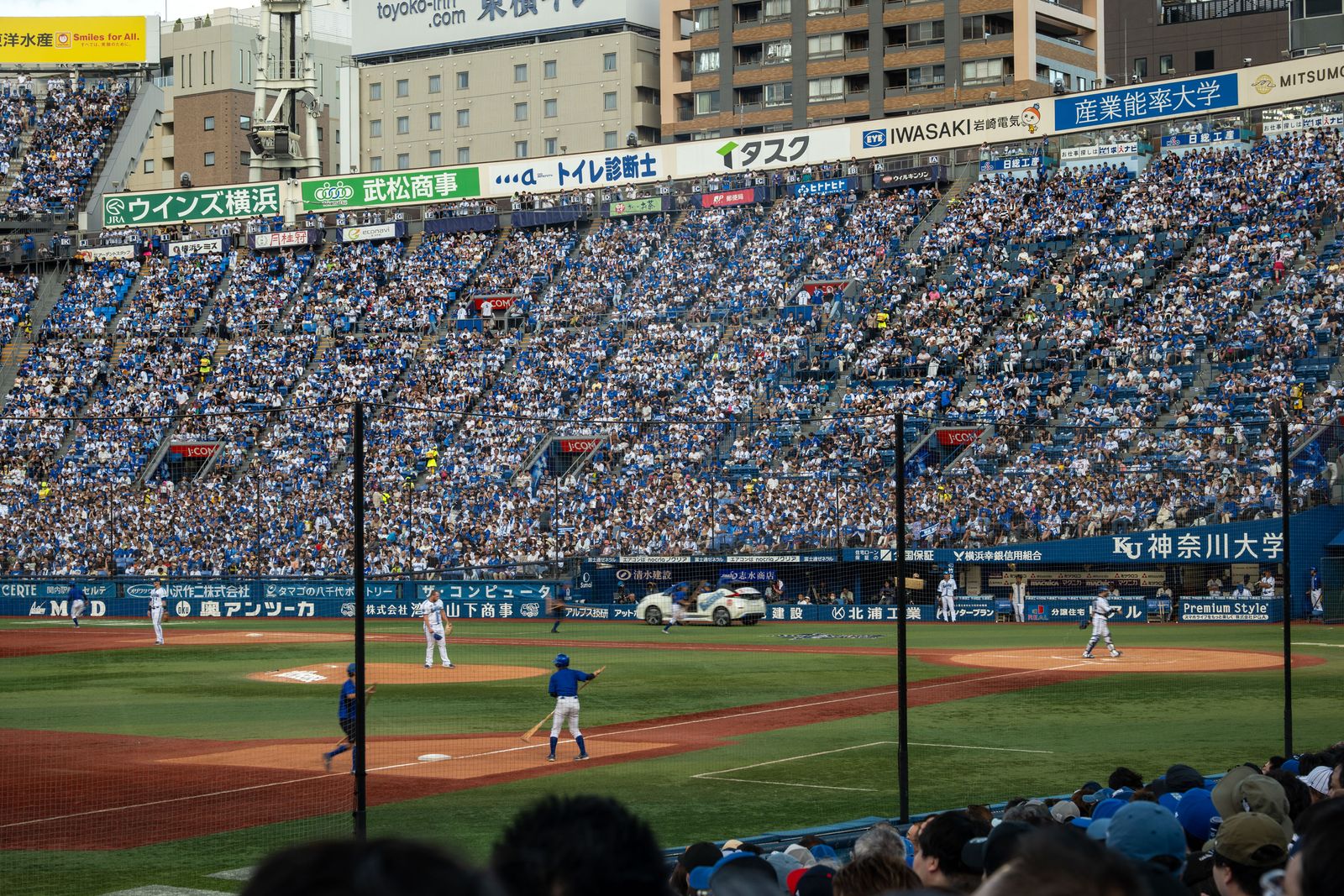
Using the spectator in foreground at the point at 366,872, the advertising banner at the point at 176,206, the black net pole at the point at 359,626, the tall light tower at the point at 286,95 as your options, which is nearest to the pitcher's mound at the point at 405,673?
the black net pole at the point at 359,626

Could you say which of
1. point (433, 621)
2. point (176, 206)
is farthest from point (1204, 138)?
point (176, 206)

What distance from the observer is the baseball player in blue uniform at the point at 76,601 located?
2211 centimetres

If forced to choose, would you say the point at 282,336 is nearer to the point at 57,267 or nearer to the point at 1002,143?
the point at 57,267

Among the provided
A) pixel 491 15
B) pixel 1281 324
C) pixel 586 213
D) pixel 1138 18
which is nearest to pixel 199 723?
pixel 1281 324

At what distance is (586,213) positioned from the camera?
65375mm

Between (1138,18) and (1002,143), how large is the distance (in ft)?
122

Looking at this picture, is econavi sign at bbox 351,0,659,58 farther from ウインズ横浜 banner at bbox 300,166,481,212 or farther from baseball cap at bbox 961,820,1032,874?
baseball cap at bbox 961,820,1032,874

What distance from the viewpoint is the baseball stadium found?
15.2 metres

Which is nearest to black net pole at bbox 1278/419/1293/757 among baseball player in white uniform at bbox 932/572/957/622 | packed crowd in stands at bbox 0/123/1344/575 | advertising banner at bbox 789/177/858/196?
packed crowd in stands at bbox 0/123/1344/575

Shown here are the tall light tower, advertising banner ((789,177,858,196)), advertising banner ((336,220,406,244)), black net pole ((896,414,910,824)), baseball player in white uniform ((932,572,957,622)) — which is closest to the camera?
black net pole ((896,414,910,824))

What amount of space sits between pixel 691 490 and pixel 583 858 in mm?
23863

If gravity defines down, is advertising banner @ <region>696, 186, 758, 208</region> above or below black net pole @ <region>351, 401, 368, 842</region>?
above

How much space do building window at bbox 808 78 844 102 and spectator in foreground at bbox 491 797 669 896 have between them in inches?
3102

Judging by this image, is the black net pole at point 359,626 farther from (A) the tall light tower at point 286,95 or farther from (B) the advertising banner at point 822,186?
(A) the tall light tower at point 286,95
